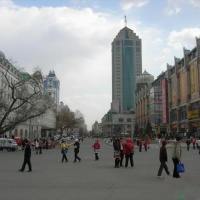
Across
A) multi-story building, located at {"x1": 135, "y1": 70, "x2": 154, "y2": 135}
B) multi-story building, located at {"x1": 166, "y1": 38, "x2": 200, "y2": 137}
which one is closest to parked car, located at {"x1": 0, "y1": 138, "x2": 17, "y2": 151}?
multi-story building, located at {"x1": 166, "y1": 38, "x2": 200, "y2": 137}

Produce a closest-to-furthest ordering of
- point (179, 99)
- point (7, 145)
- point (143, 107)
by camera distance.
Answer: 1. point (7, 145)
2. point (179, 99)
3. point (143, 107)

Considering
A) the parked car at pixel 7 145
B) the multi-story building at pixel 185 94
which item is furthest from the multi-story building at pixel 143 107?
the parked car at pixel 7 145

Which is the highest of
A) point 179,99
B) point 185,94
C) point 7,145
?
point 185,94

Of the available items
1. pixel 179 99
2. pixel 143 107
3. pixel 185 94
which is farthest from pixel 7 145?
pixel 143 107

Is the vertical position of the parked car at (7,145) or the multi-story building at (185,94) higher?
the multi-story building at (185,94)

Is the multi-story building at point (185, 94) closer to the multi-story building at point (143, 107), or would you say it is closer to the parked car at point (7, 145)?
the multi-story building at point (143, 107)

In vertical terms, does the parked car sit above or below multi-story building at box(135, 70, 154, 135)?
below

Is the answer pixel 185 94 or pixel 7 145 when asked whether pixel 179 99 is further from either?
pixel 7 145

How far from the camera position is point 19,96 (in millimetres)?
46562

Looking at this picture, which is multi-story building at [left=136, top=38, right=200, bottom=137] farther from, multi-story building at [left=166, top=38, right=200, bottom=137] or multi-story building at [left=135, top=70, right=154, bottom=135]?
multi-story building at [left=135, top=70, right=154, bottom=135]

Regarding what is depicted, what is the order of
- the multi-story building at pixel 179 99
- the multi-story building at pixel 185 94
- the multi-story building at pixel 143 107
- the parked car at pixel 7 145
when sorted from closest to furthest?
the parked car at pixel 7 145, the multi-story building at pixel 185 94, the multi-story building at pixel 179 99, the multi-story building at pixel 143 107

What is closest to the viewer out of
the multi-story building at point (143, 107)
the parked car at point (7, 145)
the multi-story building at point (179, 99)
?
the parked car at point (7, 145)

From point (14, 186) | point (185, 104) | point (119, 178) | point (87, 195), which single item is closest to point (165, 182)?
point (119, 178)

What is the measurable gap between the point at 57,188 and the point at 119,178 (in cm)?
356
